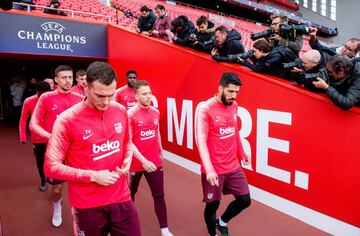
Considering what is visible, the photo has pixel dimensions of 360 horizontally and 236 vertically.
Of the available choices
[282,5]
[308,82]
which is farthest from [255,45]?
[282,5]

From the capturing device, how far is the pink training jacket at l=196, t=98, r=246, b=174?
2.58m

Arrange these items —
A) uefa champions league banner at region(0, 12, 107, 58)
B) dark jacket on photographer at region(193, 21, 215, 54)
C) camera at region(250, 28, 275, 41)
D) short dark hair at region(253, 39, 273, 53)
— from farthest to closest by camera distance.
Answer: uefa champions league banner at region(0, 12, 107, 58), dark jacket on photographer at region(193, 21, 215, 54), camera at region(250, 28, 275, 41), short dark hair at region(253, 39, 273, 53)

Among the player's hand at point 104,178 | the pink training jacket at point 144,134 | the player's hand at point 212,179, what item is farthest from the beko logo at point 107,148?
the pink training jacket at point 144,134

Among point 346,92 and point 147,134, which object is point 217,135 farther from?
point 346,92

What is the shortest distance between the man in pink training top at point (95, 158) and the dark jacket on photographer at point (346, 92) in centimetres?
202

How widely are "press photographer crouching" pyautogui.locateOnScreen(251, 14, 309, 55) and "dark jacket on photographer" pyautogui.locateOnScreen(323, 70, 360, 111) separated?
39.7 inches

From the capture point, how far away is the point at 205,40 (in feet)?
16.1

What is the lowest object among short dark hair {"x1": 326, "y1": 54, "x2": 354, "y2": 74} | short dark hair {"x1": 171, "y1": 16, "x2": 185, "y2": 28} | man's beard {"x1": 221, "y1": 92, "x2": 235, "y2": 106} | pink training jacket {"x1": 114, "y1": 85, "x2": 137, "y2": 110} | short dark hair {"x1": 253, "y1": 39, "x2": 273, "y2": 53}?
pink training jacket {"x1": 114, "y1": 85, "x2": 137, "y2": 110}

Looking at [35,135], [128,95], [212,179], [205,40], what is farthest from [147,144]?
[205,40]

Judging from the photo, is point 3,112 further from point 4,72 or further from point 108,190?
point 108,190

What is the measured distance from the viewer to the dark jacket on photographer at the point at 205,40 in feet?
15.5

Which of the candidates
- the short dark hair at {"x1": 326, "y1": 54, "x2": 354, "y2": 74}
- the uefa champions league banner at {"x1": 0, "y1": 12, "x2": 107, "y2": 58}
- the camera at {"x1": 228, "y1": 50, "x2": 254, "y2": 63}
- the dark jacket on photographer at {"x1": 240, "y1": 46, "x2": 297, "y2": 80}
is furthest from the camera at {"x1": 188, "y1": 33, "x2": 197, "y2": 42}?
the uefa champions league banner at {"x1": 0, "y1": 12, "x2": 107, "y2": 58}

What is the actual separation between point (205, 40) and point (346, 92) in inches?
105

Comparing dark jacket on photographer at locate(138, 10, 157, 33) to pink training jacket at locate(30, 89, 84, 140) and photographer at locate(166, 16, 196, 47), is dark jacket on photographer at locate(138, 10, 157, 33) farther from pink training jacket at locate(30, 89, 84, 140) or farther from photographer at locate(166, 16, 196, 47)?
pink training jacket at locate(30, 89, 84, 140)
